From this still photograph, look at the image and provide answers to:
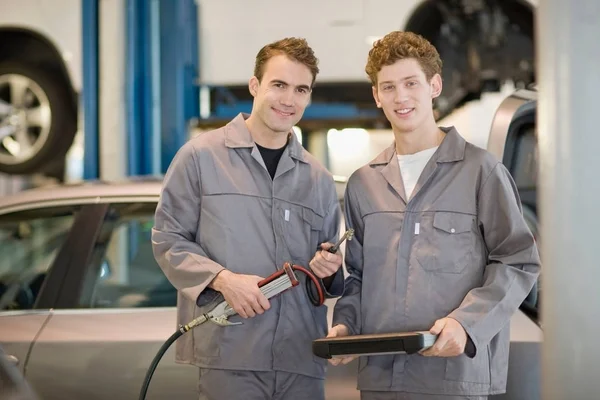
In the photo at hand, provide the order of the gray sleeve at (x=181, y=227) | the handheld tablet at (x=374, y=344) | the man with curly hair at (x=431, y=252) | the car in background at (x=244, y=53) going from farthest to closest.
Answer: the car in background at (x=244, y=53) → the gray sleeve at (x=181, y=227) → the man with curly hair at (x=431, y=252) → the handheld tablet at (x=374, y=344)

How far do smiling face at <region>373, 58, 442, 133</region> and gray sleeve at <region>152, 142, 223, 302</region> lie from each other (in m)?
0.60

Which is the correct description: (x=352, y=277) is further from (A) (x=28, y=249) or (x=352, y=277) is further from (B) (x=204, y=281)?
(A) (x=28, y=249)

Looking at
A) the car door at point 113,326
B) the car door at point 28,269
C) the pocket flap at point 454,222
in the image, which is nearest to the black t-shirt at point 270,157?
the pocket flap at point 454,222

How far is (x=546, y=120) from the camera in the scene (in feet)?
4.69

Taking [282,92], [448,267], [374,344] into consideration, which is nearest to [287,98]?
[282,92]

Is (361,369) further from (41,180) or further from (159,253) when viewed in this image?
(41,180)

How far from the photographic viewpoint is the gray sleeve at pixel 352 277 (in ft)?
8.09

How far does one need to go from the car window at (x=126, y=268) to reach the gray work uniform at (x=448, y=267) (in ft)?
4.39

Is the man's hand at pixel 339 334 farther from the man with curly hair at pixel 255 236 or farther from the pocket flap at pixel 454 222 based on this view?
the pocket flap at pixel 454 222

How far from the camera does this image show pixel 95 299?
358 cm

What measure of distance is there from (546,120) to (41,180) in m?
6.24

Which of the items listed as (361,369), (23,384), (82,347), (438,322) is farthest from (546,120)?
(82,347)

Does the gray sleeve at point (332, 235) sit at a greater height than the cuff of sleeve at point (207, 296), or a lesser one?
greater

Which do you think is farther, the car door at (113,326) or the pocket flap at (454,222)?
the car door at (113,326)
